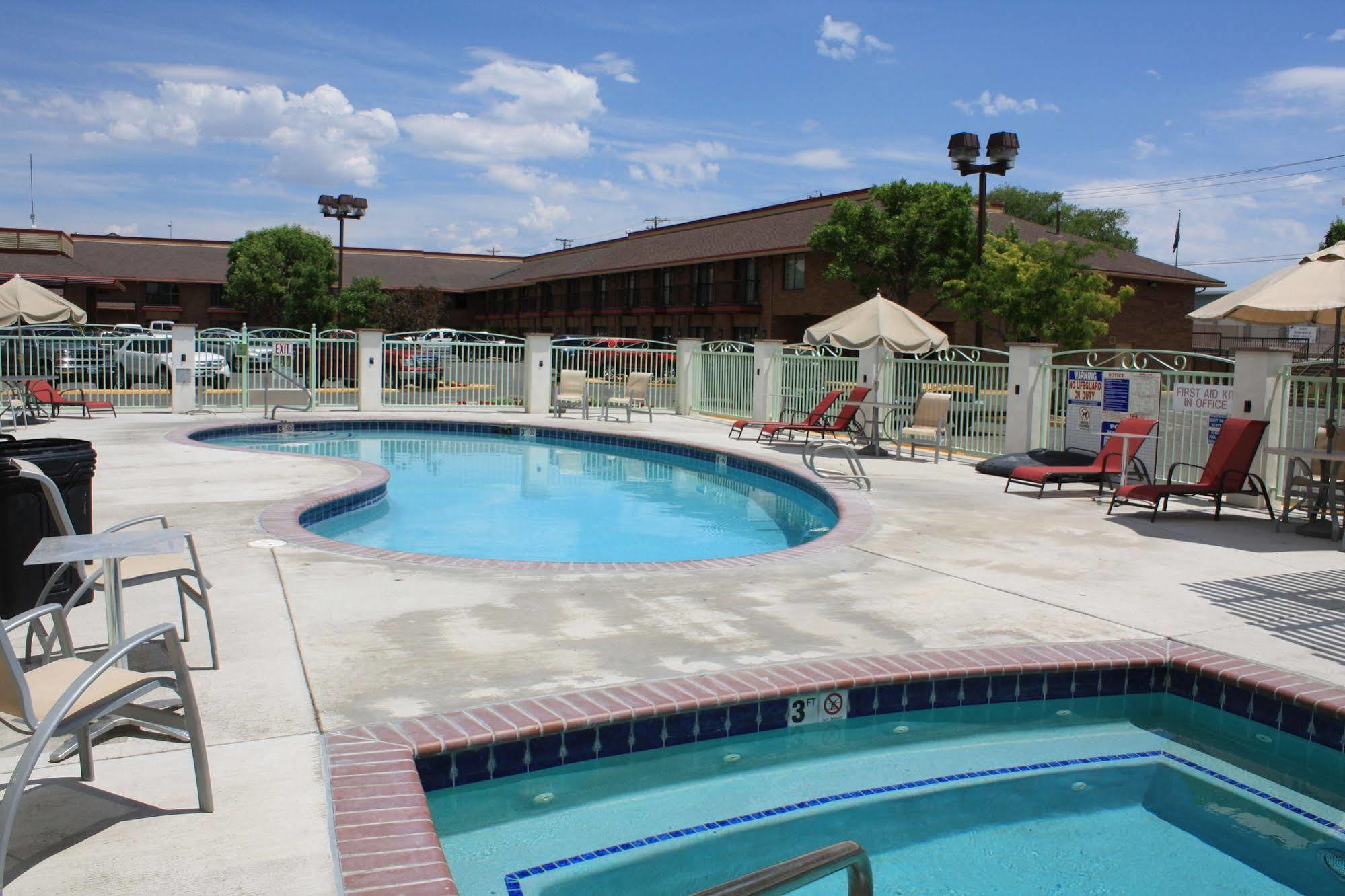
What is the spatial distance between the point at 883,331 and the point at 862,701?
1015cm

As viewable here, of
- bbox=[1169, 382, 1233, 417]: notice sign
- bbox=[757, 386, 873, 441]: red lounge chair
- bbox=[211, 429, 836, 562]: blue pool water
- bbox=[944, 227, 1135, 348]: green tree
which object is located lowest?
bbox=[211, 429, 836, 562]: blue pool water

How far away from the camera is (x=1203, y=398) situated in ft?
39.1

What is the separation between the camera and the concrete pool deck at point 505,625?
353 centimetres

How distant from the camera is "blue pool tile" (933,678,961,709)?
5.54 metres

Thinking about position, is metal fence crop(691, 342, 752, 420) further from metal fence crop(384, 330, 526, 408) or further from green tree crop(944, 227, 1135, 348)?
green tree crop(944, 227, 1135, 348)

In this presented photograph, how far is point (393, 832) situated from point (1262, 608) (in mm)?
6062

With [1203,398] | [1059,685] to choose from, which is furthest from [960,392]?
[1059,685]

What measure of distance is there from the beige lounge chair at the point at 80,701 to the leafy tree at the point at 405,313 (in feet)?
139

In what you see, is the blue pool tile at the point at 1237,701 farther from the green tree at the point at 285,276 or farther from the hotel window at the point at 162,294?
the hotel window at the point at 162,294

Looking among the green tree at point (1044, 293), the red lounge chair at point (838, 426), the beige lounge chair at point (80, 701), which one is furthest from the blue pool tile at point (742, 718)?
the green tree at point (1044, 293)

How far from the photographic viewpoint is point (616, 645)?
5797 millimetres

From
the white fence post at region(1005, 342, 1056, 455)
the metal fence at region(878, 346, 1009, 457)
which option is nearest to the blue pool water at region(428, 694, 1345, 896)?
the white fence post at region(1005, 342, 1056, 455)

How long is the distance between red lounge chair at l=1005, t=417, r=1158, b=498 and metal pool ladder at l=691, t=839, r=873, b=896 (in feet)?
34.0

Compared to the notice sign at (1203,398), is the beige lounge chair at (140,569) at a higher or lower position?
lower
